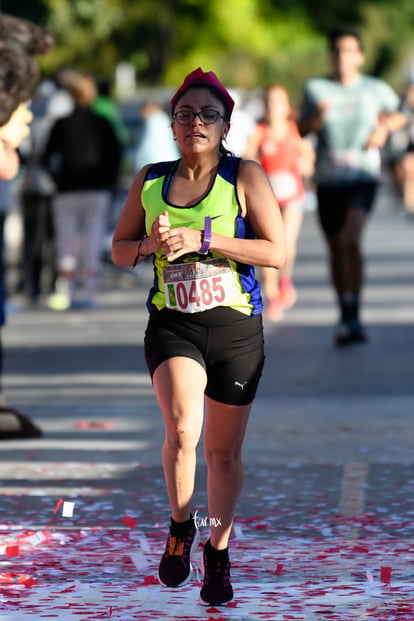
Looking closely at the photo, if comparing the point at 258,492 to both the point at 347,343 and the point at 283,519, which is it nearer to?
the point at 283,519

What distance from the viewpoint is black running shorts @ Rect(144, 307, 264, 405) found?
588 centimetres

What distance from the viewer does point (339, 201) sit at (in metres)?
13.1

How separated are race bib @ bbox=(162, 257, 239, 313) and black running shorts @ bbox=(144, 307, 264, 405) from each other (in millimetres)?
39

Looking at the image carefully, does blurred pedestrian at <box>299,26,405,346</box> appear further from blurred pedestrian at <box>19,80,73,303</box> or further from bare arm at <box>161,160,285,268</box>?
bare arm at <box>161,160,285,268</box>

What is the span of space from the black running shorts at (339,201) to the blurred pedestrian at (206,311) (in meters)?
7.10

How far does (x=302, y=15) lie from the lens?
3383 inches

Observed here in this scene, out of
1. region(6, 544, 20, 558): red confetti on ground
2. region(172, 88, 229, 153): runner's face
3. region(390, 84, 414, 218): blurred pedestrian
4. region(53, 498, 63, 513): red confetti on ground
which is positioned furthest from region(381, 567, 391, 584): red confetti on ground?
region(390, 84, 414, 218): blurred pedestrian

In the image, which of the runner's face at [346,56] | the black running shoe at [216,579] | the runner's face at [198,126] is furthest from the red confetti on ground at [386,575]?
the runner's face at [346,56]

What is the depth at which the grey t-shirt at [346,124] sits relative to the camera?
13000 mm

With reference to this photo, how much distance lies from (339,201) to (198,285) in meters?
7.33

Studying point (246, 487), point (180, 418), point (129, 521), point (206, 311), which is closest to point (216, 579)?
point (180, 418)

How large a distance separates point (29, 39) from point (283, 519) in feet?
9.70

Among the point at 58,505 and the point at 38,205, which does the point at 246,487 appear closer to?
the point at 58,505

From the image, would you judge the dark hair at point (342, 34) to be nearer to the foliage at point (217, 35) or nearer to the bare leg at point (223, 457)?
the bare leg at point (223, 457)
